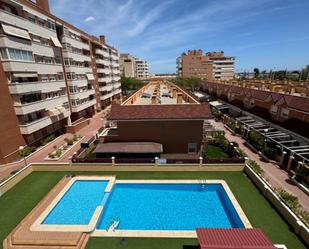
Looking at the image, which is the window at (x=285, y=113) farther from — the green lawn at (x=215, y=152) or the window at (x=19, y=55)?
the window at (x=19, y=55)

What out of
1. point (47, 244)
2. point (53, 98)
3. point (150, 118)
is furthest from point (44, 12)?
point (47, 244)

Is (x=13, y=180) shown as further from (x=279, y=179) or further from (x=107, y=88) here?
(x=107, y=88)

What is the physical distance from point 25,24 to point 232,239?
112 feet

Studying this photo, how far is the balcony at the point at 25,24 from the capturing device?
2330 centimetres

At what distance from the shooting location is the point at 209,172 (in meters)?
21.3

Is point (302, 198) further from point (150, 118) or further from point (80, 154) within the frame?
point (80, 154)

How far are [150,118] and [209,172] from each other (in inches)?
356

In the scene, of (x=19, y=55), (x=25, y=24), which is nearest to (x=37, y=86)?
(x=19, y=55)

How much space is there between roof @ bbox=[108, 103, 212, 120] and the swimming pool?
722 centimetres

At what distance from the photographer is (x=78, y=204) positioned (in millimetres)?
16672

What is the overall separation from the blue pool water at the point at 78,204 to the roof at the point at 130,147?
410cm

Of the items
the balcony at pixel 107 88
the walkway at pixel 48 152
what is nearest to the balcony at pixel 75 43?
the balcony at pixel 107 88

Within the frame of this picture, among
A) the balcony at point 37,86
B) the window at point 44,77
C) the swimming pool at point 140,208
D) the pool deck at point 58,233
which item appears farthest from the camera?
the window at point 44,77

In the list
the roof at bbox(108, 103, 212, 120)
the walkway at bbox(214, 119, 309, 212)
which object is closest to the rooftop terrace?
the roof at bbox(108, 103, 212, 120)
